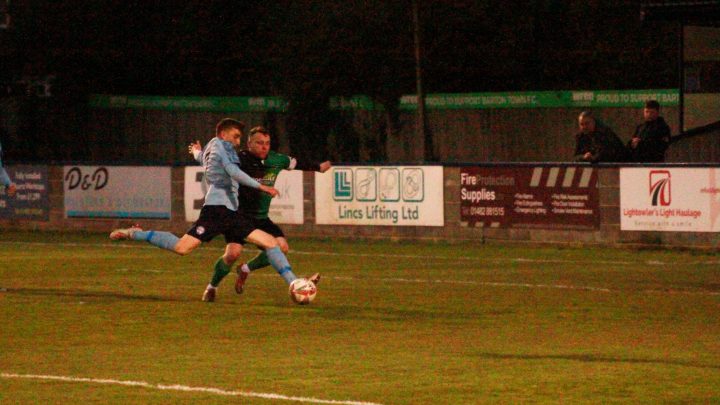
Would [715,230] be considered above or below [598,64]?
below

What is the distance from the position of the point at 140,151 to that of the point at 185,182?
18620 mm

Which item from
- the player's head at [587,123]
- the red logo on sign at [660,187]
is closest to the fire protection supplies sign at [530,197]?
the player's head at [587,123]

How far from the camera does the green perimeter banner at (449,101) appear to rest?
3997 centimetres

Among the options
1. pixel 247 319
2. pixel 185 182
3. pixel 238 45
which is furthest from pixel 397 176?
pixel 238 45

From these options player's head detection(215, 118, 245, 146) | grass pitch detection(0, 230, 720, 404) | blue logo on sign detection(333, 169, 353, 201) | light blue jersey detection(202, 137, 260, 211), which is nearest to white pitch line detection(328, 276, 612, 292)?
grass pitch detection(0, 230, 720, 404)

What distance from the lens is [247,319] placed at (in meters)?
15.5

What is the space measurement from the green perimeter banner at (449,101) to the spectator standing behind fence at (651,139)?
1217 cm

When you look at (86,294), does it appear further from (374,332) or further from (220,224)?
(374,332)

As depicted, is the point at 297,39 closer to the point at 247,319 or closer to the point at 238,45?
the point at 238,45

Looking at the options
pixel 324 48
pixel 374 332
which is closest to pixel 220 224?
pixel 374 332

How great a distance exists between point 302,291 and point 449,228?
35.6ft

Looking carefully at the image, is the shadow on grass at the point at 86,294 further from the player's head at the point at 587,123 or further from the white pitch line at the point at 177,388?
the player's head at the point at 587,123

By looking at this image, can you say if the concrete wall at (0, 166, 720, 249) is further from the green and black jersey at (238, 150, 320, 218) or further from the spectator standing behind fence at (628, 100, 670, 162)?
the green and black jersey at (238, 150, 320, 218)

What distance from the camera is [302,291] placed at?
16484 mm
